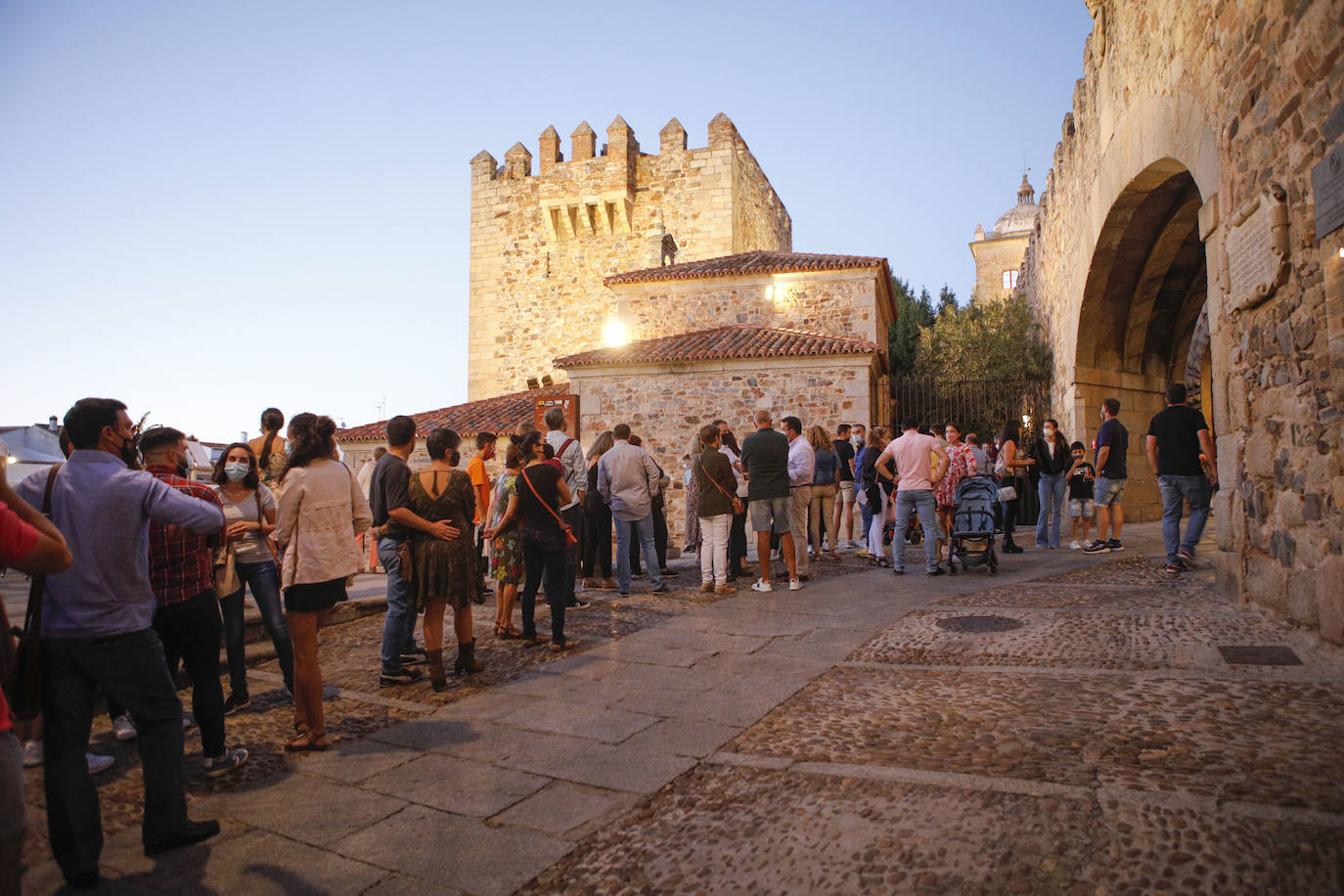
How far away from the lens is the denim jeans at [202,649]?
3.69 meters

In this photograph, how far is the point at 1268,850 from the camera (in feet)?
7.74

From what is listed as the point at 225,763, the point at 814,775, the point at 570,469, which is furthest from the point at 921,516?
the point at 225,763

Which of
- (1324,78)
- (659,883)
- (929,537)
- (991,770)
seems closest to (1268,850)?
(991,770)

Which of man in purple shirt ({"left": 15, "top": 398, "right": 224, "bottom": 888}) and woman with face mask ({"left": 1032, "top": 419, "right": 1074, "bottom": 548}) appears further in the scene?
woman with face mask ({"left": 1032, "top": 419, "right": 1074, "bottom": 548})

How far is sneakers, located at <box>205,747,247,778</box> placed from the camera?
3.74 metres

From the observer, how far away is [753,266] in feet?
64.3

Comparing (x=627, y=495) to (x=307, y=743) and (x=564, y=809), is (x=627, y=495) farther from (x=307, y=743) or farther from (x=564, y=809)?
(x=564, y=809)

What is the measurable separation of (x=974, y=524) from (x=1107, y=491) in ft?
7.05

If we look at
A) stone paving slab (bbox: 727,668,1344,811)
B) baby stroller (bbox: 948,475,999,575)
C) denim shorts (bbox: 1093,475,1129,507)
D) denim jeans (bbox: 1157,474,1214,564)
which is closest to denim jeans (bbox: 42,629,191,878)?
stone paving slab (bbox: 727,668,1344,811)

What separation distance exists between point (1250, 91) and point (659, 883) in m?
5.87

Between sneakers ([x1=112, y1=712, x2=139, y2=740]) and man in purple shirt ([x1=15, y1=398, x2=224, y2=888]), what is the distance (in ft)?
5.32

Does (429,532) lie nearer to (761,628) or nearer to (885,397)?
(761,628)

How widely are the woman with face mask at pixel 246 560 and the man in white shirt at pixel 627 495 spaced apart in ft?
11.8

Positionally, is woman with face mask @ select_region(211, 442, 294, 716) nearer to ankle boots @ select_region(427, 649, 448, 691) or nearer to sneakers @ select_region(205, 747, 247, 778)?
ankle boots @ select_region(427, 649, 448, 691)
